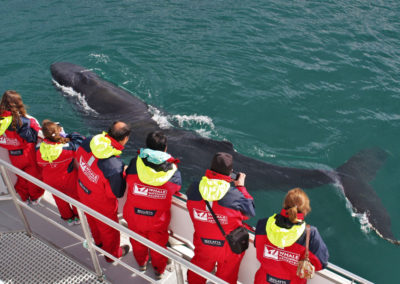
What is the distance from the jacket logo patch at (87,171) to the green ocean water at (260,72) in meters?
4.86

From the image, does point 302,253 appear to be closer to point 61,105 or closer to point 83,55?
point 61,105

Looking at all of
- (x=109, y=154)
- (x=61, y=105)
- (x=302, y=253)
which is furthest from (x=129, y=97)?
(x=302, y=253)

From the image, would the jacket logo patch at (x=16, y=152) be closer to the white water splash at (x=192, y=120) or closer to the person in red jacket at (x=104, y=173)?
the person in red jacket at (x=104, y=173)

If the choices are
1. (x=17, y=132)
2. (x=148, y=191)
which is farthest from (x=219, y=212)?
(x=17, y=132)

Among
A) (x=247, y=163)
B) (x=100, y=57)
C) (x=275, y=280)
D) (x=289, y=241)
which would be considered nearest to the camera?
(x=289, y=241)

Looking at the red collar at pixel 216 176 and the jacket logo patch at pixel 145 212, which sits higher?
the red collar at pixel 216 176

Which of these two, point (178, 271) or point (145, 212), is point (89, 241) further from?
point (178, 271)

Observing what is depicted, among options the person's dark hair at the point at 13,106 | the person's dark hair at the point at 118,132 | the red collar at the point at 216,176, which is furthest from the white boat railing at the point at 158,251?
the person's dark hair at the point at 13,106

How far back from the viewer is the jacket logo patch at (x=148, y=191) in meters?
5.35

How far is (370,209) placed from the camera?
28.7 feet

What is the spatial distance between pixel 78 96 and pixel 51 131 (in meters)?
7.42

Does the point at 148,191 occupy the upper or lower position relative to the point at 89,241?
upper

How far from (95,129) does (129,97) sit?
1.63 metres

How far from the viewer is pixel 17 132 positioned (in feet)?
21.2
